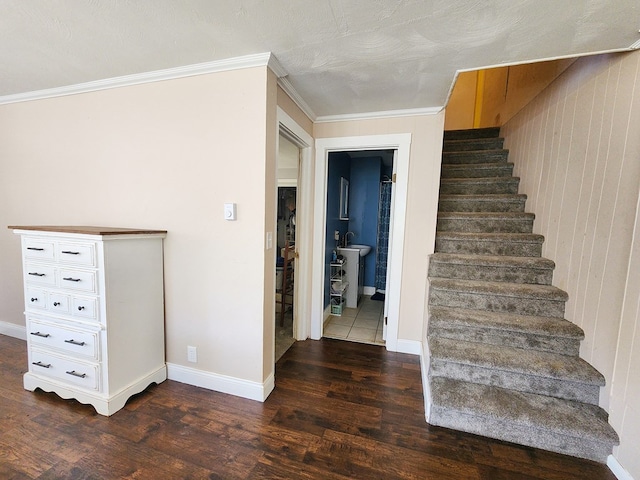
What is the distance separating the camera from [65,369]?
175 cm

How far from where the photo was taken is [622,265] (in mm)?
1429

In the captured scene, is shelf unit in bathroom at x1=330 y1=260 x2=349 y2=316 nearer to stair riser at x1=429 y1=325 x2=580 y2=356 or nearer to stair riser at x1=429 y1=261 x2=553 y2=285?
stair riser at x1=429 y1=261 x2=553 y2=285

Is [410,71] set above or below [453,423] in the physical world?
above

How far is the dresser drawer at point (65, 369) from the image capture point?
1.67m

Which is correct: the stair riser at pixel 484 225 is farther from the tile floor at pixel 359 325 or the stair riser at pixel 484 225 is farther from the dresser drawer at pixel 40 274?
the dresser drawer at pixel 40 274

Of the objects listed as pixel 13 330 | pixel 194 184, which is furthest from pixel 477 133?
pixel 13 330

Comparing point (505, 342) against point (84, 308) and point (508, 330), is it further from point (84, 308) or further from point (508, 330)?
point (84, 308)

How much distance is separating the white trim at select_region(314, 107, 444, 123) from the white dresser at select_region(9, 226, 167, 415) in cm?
184

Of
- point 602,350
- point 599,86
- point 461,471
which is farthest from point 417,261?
point 599,86

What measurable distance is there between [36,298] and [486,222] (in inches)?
150

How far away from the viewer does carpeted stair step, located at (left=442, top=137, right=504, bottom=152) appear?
3357mm

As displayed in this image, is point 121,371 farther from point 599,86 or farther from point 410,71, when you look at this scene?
point 599,86

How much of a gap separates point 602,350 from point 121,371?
Result: 304 cm

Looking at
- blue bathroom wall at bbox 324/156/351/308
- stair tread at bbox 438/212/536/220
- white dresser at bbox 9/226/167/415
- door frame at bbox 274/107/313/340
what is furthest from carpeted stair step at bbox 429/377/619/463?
white dresser at bbox 9/226/167/415
